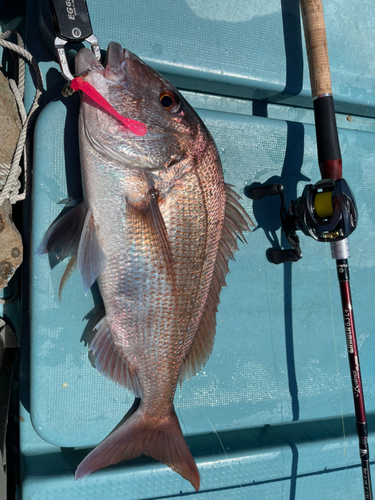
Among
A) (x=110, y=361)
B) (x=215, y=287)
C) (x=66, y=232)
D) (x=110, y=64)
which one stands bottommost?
(x=110, y=361)

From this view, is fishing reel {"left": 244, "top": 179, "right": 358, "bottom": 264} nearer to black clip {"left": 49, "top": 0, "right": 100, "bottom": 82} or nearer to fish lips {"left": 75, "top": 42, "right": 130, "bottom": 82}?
fish lips {"left": 75, "top": 42, "right": 130, "bottom": 82}

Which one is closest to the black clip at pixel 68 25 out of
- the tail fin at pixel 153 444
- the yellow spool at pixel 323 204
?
the yellow spool at pixel 323 204

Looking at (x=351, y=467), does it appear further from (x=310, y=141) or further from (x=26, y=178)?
(x=26, y=178)

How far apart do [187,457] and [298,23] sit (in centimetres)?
231

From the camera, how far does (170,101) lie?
4.57 ft

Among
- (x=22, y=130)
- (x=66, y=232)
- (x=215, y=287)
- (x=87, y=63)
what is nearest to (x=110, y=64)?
(x=87, y=63)

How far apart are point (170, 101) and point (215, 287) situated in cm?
79

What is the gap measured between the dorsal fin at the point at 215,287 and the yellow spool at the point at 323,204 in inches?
12.5

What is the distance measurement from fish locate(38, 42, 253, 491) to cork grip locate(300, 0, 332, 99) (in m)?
0.72

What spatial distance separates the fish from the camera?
1.33 metres

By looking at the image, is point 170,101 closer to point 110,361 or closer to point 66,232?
point 66,232

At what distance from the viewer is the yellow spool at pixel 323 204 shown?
1567 millimetres

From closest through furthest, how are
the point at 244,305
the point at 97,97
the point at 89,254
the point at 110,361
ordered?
the point at 97,97 < the point at 89,254 < the point at 110,361 < the point at 244,305

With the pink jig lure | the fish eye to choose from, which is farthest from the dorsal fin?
the pink jig lure
